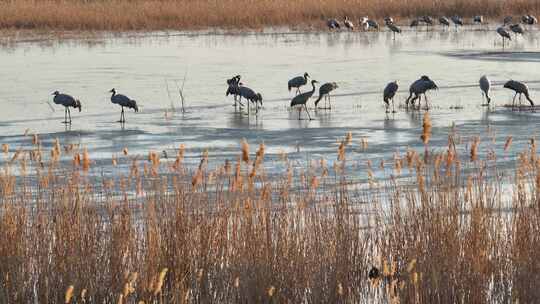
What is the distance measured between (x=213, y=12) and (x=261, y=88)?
19.1 metres

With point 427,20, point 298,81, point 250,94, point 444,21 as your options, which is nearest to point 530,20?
point 444,21

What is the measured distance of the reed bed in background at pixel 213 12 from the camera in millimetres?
40250

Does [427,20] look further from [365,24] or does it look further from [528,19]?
[528,19]

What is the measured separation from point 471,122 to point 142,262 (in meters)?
11.3

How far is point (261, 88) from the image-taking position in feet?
78.2

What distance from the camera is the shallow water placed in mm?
16266

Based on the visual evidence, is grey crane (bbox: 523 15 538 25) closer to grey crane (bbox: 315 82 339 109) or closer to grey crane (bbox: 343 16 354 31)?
grey crane (bbox: 343 16 354 31)

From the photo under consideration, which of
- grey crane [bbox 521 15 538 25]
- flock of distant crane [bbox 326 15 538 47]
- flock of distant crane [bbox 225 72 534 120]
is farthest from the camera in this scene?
grey crane [bbox 521 15 538 25]

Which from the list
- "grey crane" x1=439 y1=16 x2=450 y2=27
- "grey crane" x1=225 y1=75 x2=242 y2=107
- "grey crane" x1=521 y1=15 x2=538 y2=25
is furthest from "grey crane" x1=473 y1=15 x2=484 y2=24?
"grey crane" x1=225 y1=75 x2=242 y2=107

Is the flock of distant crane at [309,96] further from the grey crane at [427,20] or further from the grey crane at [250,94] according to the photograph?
the grey crane at [427,20]

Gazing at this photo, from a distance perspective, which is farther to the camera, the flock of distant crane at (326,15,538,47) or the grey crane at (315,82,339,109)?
the flock of distant crane at (326,15,538,47)

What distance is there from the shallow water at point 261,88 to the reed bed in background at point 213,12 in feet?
7.18

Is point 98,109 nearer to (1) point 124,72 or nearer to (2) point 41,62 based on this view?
(1) point 124,72

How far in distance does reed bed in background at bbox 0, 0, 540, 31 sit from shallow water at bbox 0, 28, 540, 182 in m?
2.19
